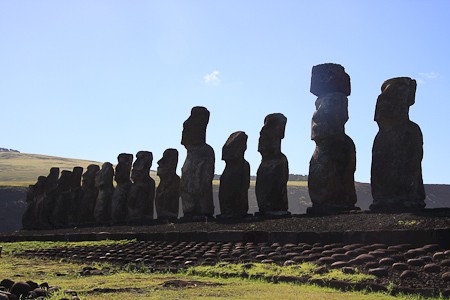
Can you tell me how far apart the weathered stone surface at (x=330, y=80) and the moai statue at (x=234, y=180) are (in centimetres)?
325

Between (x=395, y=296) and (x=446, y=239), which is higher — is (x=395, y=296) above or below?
below

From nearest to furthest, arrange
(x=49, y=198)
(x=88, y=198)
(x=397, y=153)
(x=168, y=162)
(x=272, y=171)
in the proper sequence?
(x=397, y=153)
(x=272, y=171)
(x=168, y=162)
(x=88, y=198)
(x=49, y=198)

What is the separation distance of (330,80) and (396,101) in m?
2.32

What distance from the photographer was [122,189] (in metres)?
23.0

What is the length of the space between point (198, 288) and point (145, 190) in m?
14.3

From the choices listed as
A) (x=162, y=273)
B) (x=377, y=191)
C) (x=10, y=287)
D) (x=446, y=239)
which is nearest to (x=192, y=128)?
(x=377, y=191)

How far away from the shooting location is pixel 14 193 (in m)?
43.4

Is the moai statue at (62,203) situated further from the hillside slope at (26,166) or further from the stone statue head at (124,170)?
the hillside slope at (26,166)

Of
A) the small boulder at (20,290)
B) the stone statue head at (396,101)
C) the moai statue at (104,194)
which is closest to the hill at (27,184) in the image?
the moai statue at (104,194)

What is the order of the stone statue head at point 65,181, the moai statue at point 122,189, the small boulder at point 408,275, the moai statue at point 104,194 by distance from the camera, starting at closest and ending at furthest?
the small boulder at point 408,275 < the moai statue at point 122,189 < the moai statue at point 104,194 < the stone statue head at point 65,181

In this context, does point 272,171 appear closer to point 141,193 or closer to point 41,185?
point 141,193

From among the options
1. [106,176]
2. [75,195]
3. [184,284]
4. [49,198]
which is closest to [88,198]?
[75,195]

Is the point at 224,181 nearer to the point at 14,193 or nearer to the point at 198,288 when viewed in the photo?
the point at 198,288

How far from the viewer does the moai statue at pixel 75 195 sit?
2603cm
